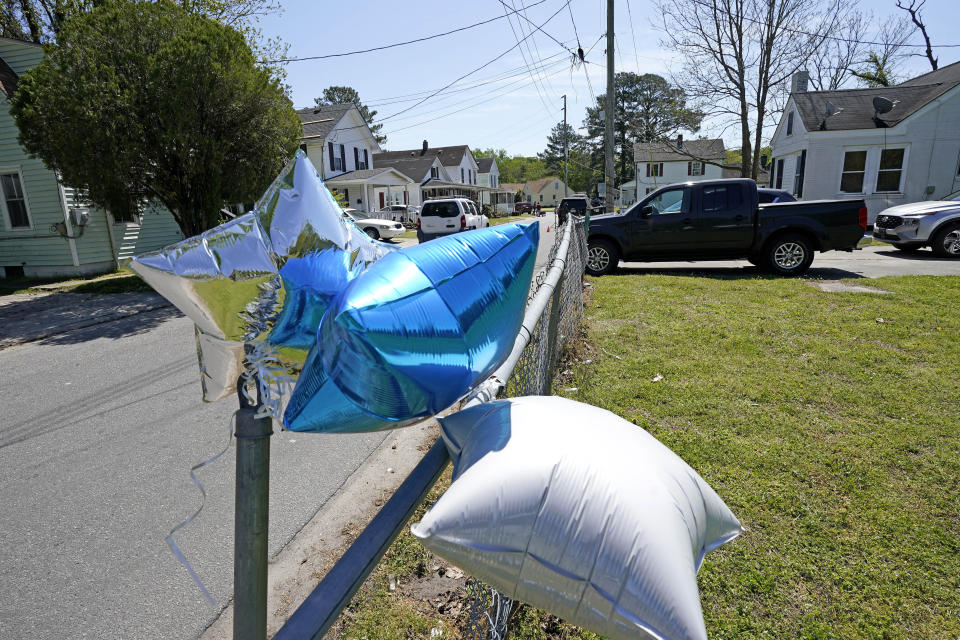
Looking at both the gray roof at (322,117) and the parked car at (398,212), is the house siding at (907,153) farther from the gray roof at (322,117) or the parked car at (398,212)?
the gray roof at (322,117)

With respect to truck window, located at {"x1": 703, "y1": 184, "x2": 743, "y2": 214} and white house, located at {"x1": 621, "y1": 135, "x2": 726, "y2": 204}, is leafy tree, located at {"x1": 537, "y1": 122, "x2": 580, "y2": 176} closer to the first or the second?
white house, located at {"x1": 621, "y1": 135, "x2": 726, "y2": 204}

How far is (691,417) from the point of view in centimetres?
429

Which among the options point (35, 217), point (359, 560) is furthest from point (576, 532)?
point (35, 217)

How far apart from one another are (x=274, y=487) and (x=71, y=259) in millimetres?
14236

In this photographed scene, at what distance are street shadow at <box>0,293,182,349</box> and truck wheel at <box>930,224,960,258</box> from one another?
1705 cm

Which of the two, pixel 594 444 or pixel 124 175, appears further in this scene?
pixel 124 175

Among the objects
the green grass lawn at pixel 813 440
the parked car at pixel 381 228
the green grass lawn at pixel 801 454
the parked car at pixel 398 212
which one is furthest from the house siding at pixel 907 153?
the parked car at pixel 398 212

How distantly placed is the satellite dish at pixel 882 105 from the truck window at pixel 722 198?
50.4ft

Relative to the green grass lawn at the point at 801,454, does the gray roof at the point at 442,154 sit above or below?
above

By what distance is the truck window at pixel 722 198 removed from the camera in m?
11.1

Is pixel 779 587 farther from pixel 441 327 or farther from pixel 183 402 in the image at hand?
pixel 183 402

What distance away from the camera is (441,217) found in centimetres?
2067

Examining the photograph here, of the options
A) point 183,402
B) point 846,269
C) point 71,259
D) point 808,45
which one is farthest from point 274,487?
point 808,45

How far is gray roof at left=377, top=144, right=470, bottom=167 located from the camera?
180ft
